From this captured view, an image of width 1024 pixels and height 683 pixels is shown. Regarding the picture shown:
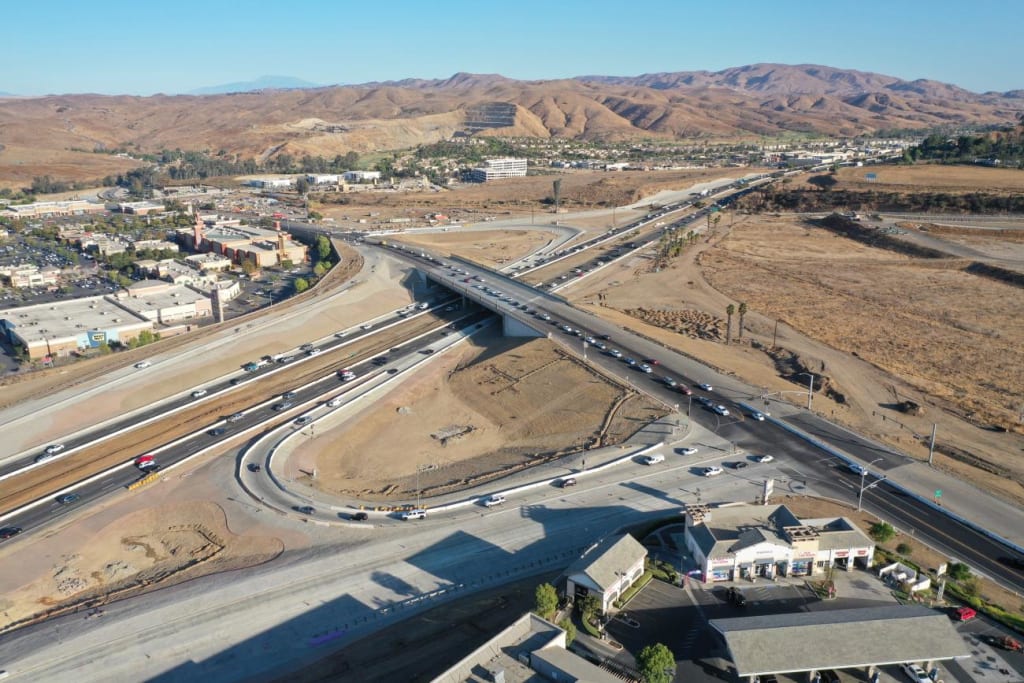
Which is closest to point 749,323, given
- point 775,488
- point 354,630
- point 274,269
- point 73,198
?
point 775,488

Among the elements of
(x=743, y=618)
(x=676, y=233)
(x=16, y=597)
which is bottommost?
(x=16, y=597)

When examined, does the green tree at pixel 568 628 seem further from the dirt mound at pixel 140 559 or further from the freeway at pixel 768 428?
the freeway at pixel 768 428

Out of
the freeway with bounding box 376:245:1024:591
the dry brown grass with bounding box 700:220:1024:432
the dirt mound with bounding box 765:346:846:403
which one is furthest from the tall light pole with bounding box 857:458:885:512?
the dry brown grass with bounding box 700:220:1024:432

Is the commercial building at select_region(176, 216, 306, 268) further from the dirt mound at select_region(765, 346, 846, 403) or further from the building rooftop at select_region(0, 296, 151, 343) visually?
the dirt mound at select_region(765, 346, 846, 403)

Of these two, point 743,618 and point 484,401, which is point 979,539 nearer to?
point 743,618

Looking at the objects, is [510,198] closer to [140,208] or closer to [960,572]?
[140,208]

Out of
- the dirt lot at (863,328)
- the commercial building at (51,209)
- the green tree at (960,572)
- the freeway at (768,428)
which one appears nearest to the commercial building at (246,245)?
the freeway at (768,428)
